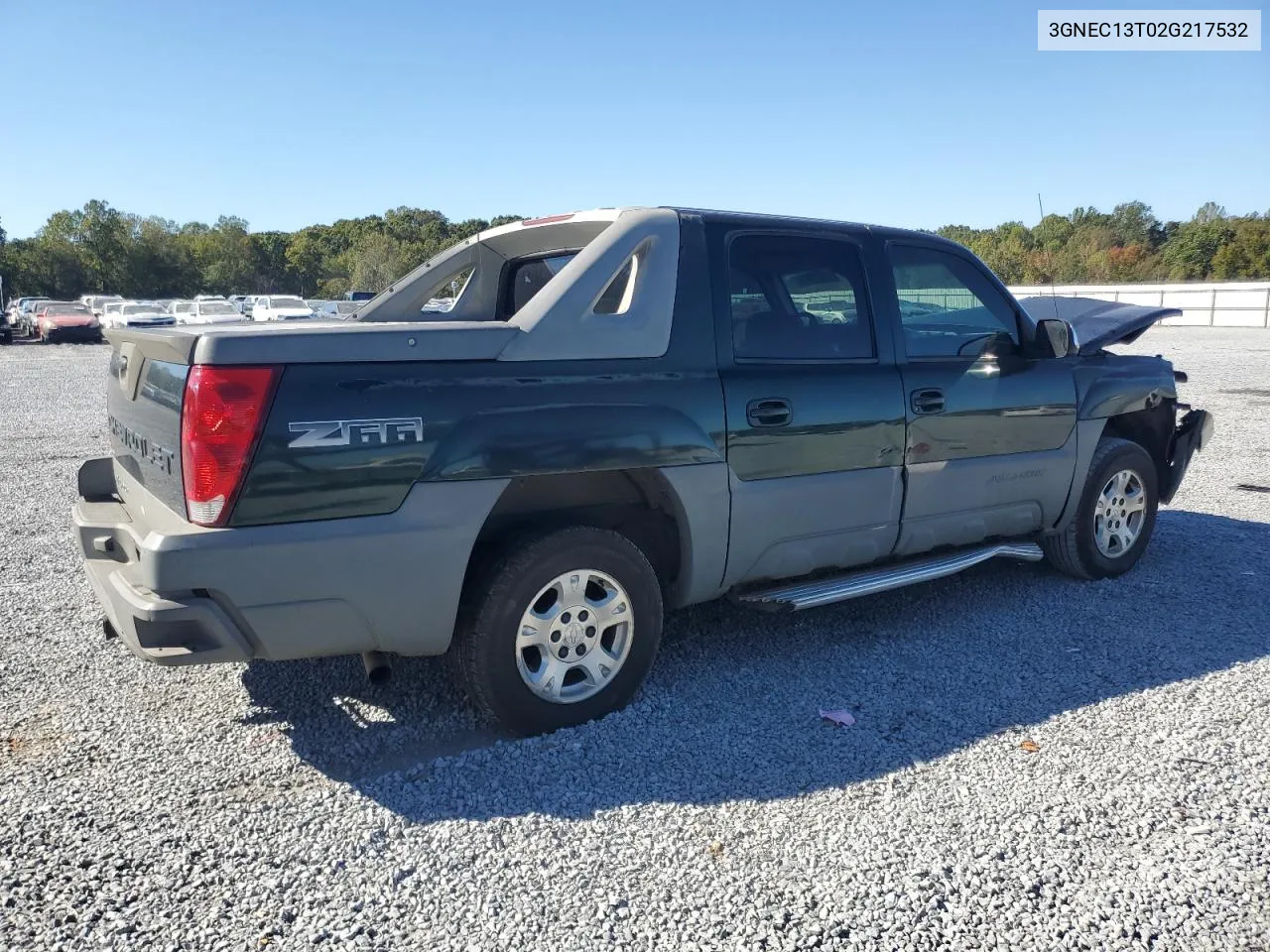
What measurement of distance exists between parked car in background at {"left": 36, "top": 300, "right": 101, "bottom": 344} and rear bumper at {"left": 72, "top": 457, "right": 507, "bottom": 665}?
119 ft

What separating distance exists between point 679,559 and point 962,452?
1.62m

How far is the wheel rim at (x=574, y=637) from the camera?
3.61 m

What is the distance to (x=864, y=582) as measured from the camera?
438 cm

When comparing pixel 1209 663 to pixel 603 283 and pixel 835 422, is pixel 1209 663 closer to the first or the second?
pixel 835 422

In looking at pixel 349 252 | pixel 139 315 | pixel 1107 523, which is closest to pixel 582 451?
pixel 1107 523

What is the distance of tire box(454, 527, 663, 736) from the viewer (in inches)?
137

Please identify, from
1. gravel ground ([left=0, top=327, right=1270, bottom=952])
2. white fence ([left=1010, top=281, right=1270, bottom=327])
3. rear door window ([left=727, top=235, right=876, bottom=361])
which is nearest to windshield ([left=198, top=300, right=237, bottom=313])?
white fence ([left=1010, top=281, right=1270, bottom=327])

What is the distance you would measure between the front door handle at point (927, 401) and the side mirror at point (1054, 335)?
796mm

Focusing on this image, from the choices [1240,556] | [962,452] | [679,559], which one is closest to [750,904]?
[679,559]

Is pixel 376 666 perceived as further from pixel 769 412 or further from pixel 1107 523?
pixel 1107 523

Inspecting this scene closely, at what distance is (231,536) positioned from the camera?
303 cm

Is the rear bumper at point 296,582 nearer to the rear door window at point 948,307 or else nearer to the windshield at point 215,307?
the rear door window at point 948,307

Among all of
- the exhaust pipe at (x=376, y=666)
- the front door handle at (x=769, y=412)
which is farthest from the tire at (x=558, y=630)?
the front door handle at (x=769, y=412)

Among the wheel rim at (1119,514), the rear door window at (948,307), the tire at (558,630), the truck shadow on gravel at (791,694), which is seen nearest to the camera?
the truck shadow on gravel at (791,694)
